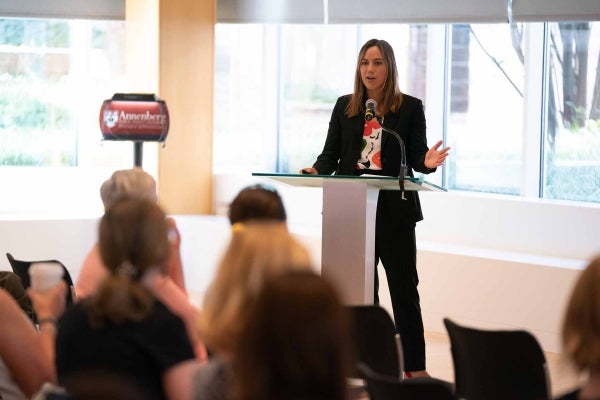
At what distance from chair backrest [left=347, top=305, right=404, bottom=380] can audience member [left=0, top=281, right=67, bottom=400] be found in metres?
1.08

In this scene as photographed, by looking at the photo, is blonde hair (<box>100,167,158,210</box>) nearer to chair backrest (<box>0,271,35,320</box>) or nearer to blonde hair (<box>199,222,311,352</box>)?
chair backrest (<box>0,271,35,320</box>)

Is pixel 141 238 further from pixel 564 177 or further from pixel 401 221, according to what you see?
pixel 564 177

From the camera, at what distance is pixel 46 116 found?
30.2 ft

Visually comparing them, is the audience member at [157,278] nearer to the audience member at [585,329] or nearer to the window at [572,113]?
the audience member at [585,329]

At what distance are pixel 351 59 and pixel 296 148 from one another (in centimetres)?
95

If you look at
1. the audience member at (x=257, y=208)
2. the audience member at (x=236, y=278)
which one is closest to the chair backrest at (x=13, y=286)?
the audience member at (x=257, y=208)

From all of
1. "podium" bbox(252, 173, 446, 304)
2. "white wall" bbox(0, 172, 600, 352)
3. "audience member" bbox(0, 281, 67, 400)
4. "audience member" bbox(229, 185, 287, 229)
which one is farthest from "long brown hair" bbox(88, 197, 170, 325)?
"white wall" bbox(0, 172, 600, 352)

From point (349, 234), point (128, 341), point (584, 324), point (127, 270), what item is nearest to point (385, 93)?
point (349, 234)

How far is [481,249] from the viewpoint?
285 inches

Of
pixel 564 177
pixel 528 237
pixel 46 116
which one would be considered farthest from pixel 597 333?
pixel 46 116

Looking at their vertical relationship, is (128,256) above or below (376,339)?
above

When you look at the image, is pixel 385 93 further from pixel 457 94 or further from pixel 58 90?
pixel 58 90

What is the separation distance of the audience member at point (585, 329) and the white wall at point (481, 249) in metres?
4.27

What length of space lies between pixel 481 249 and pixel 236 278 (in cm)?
529
